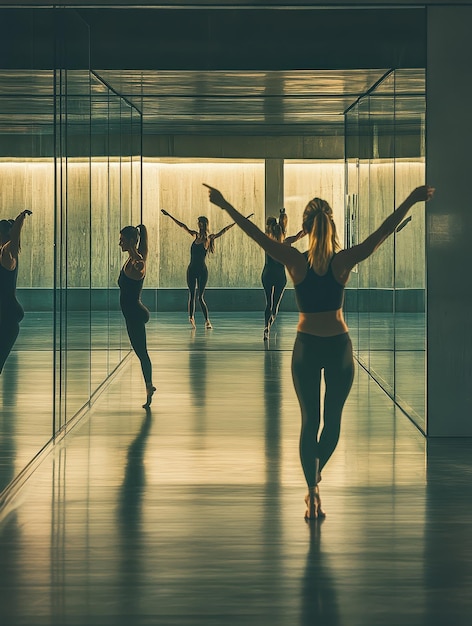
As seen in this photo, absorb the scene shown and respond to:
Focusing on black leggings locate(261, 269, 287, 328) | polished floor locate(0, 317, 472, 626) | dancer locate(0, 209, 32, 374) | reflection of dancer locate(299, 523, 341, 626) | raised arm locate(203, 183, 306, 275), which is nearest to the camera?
reflection of dancer locate(299, 523, 341, 626)

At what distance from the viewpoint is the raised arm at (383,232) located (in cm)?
770

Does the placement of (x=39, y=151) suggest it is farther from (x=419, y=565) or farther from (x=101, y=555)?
(x=419, y=565)

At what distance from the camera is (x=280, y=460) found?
988 centimetres

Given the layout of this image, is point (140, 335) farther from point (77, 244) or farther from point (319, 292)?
point (319, 292)

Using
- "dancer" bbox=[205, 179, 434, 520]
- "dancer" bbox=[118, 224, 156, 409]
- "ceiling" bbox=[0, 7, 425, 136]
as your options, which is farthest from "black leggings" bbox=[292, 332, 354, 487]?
"dancer" bbox=[118, 224, 156, 409]

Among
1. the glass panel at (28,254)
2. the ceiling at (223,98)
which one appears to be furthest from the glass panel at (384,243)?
the glass panel at (28,254)

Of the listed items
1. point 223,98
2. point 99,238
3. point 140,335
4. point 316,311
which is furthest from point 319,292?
point 223,98

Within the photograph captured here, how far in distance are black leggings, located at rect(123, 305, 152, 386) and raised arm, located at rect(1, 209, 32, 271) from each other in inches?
181

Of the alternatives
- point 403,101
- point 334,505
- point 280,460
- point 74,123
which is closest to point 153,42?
point 74,123

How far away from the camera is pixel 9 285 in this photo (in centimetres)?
818

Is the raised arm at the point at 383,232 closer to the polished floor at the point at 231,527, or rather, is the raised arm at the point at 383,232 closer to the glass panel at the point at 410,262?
the polished floor at the point at 231,527

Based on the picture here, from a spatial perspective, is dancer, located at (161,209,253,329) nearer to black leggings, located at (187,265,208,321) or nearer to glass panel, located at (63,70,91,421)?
black leggings, located at (187,265,208,321)

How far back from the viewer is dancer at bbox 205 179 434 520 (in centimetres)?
781

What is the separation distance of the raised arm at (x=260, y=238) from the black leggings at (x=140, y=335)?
17.5 ft
